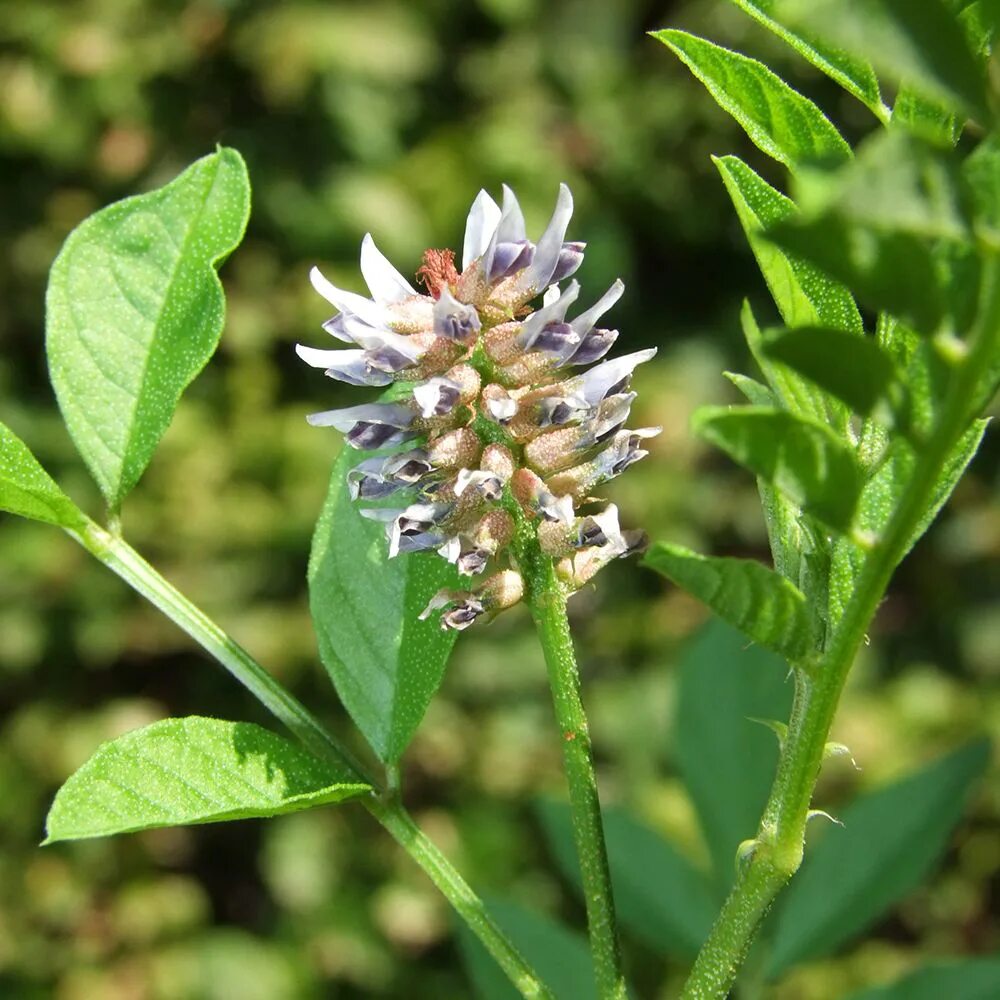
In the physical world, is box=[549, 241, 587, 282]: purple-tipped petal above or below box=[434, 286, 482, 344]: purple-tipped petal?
above

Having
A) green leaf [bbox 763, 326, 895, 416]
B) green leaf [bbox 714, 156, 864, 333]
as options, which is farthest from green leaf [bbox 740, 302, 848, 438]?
green leaf [bbox 763, 326, 895, 416]

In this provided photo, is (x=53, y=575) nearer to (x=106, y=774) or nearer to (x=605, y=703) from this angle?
(x=605, y=703)

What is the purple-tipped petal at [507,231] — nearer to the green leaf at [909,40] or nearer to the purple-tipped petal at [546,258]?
the purple-tipped petal at [546,258]

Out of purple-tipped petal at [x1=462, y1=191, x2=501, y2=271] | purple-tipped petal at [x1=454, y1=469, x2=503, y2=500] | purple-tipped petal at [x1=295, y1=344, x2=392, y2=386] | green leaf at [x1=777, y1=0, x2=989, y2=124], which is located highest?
green leaf at [x1=777, y1=0, x2=989, y2=124]

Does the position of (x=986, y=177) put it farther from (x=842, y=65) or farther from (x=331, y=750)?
(x=331, y=750)

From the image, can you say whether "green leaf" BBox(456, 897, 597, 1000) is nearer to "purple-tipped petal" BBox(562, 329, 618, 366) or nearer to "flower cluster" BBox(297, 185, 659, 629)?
"flower cluster" BBox(297, 185, 659, 629)

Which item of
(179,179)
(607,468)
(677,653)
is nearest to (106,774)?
(607,468)
